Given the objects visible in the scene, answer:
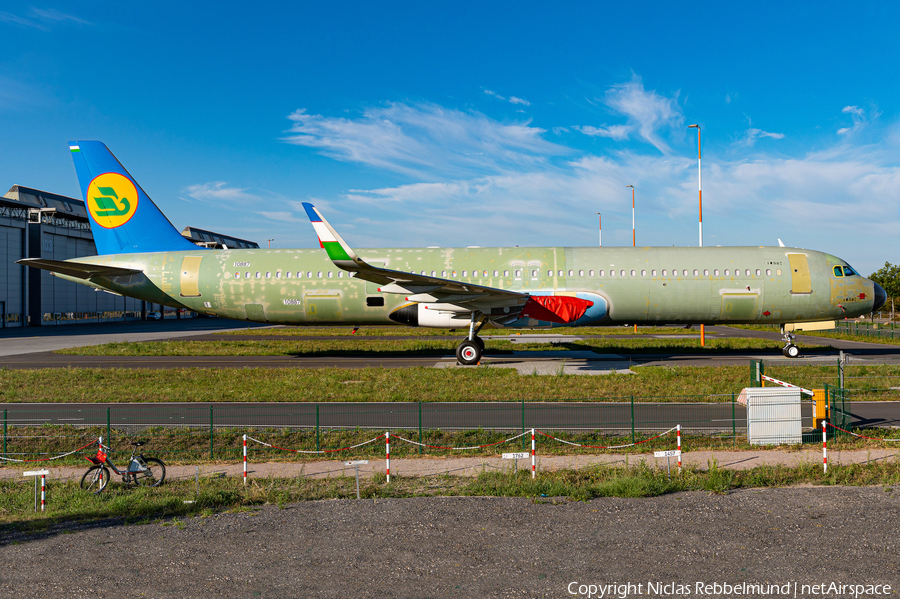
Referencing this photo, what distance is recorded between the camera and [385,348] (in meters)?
38.2

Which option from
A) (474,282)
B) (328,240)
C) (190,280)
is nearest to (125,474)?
(328,240)

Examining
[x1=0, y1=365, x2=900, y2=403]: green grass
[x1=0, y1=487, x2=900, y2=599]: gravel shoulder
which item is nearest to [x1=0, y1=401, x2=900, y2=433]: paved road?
[x1=0, y1=365, x2=900, y2=403]: green grass

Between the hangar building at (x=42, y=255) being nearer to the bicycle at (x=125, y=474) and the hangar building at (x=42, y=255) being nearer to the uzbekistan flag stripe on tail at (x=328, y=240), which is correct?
→ the uzbekistan flag stripe on tail at (x=328, y=240)

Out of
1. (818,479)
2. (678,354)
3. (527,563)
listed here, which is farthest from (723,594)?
(678,354)

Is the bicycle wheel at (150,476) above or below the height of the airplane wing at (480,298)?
below

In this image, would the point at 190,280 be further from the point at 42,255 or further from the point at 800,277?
the point at 42,255

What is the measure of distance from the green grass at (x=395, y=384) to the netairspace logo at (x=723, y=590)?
1176 cm

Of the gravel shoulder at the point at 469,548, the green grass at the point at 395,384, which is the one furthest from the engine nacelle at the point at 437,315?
the gravel shoulder at the point at 469,548

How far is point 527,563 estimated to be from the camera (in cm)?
788

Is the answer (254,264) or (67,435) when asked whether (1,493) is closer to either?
(67,435)

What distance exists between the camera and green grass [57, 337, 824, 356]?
35719 millimetres

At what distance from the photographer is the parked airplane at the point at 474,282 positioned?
28359mm

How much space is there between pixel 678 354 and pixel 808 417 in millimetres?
16063

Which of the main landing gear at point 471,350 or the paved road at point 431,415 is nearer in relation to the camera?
the paved road at point 431,415
